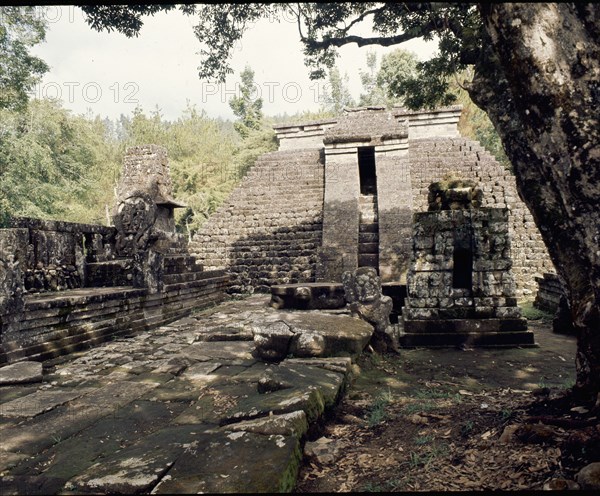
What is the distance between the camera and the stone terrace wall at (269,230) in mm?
12609

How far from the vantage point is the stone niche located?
224 inches

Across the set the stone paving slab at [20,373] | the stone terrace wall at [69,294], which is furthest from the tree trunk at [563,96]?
the stone terrace wall at [69,294]

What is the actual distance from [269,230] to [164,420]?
1129 cm

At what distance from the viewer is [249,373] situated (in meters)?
4.03

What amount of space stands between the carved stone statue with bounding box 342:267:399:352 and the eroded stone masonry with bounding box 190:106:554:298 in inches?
221

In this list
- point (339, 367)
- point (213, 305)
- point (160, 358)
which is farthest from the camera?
point (213, 305)

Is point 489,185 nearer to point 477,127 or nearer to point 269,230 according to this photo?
point 269,230

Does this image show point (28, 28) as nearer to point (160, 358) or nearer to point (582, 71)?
point (160, 358)

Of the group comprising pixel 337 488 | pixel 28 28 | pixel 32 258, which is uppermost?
pixel 28 28

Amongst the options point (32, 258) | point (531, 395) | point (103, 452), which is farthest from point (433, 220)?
point (32, 258)

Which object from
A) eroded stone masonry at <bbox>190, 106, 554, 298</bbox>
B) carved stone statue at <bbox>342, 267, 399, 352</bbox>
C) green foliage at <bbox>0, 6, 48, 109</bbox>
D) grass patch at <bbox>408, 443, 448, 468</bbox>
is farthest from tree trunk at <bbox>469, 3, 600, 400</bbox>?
green foliage at <bbox>0, 6, 48, 109</bbox>

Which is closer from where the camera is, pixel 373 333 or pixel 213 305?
pixel 373 333

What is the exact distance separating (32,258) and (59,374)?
11.2 ft

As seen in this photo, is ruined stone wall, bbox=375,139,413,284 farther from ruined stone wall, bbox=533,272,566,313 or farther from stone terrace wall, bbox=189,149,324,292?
ruined stone wall, bbox=533,272,566,313
